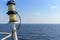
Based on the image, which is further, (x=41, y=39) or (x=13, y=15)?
(x=41, y=39)

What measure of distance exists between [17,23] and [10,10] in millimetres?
284

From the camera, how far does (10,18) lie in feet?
10.4

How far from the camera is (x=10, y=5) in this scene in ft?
10.4

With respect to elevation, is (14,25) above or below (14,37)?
above

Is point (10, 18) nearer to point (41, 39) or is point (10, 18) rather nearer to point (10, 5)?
point (10, 5)

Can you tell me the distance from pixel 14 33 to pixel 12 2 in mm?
617

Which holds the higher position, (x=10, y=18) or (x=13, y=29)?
(x=10, y=18)

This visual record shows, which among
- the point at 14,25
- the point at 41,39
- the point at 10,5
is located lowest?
the point at 41,39

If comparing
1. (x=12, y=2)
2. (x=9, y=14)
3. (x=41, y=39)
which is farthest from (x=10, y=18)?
(x=41, y=39)

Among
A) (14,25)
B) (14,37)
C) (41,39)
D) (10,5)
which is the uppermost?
(10,5)

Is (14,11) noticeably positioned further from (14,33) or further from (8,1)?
(14,33)

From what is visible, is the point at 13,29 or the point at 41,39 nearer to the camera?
the point at 13,29

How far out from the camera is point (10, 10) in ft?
10.4

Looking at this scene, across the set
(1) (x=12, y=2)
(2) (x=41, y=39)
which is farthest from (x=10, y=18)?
(2) (x=41, y=39)
